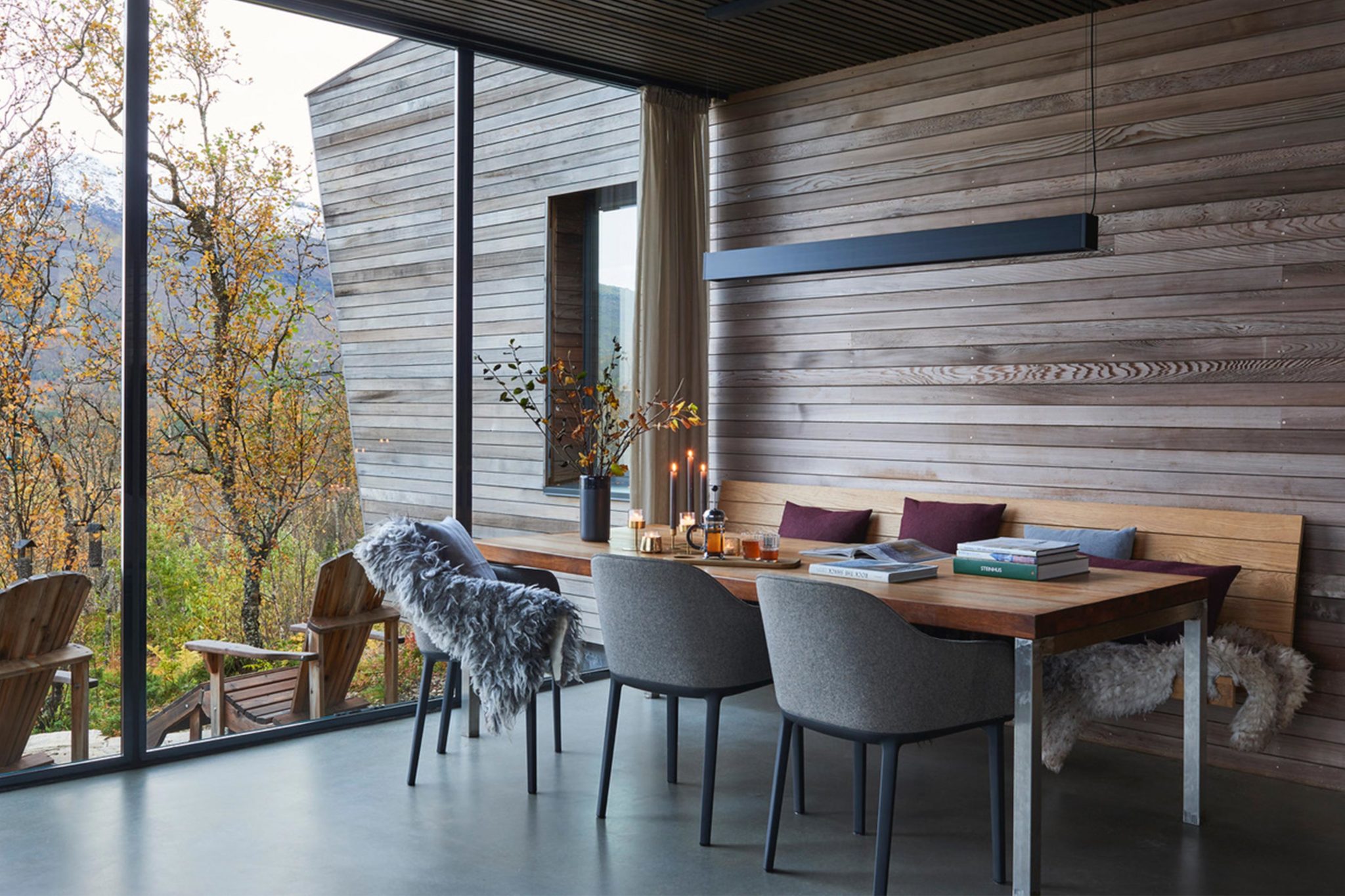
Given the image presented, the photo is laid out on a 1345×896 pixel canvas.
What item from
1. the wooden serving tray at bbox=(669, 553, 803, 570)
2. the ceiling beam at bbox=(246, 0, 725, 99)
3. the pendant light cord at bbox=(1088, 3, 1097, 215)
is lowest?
the wooden serving tray at bbox=(669, 553, 803, 570)

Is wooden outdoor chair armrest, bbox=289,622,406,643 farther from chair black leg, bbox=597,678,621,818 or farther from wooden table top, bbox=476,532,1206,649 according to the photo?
chair black leg, bbox=597,678,621,818

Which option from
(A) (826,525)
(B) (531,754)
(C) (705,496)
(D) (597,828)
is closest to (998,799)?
(D) (597,828)

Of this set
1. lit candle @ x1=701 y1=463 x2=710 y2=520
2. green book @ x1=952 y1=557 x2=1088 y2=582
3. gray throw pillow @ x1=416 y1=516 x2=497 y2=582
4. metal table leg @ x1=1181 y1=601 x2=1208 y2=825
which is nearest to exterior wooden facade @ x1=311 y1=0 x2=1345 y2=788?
lit candle @ x1=701 y1=463 x2=710 y2=520

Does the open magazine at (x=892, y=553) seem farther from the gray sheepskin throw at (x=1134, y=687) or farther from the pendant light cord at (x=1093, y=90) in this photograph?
the pendant light cord at (x=1093, y=90)

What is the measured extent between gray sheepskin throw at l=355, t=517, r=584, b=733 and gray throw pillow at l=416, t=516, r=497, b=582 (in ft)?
0.39

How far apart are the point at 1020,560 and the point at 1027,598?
1.04ft

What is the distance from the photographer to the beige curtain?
5426mm

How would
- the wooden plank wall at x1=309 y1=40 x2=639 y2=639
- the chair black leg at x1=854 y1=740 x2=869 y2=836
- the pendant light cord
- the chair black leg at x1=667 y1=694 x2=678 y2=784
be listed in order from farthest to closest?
the wooden plank wall at x1=309 y1=40 x2=639 y2=639 < the pendant light cord < the chair black leg at x1=667 y1=694 x2=678 y2=784 < the chair black leg at x1=854 y1=740 x2=869 y2=836

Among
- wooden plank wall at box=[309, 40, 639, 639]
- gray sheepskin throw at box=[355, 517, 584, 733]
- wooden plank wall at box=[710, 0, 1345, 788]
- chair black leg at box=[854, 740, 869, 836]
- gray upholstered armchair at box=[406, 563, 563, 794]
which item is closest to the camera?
chair black leg at box=[854, 740, 869, 836]

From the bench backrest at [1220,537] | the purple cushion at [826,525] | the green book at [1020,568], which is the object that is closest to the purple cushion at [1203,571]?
the bench backrest at [1220,537]

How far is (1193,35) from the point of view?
13.6 ft

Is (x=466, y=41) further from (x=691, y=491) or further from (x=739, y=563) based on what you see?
(x=739, y=563)

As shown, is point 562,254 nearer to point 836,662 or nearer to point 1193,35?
point 1193,35

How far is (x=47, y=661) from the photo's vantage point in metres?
3.81
